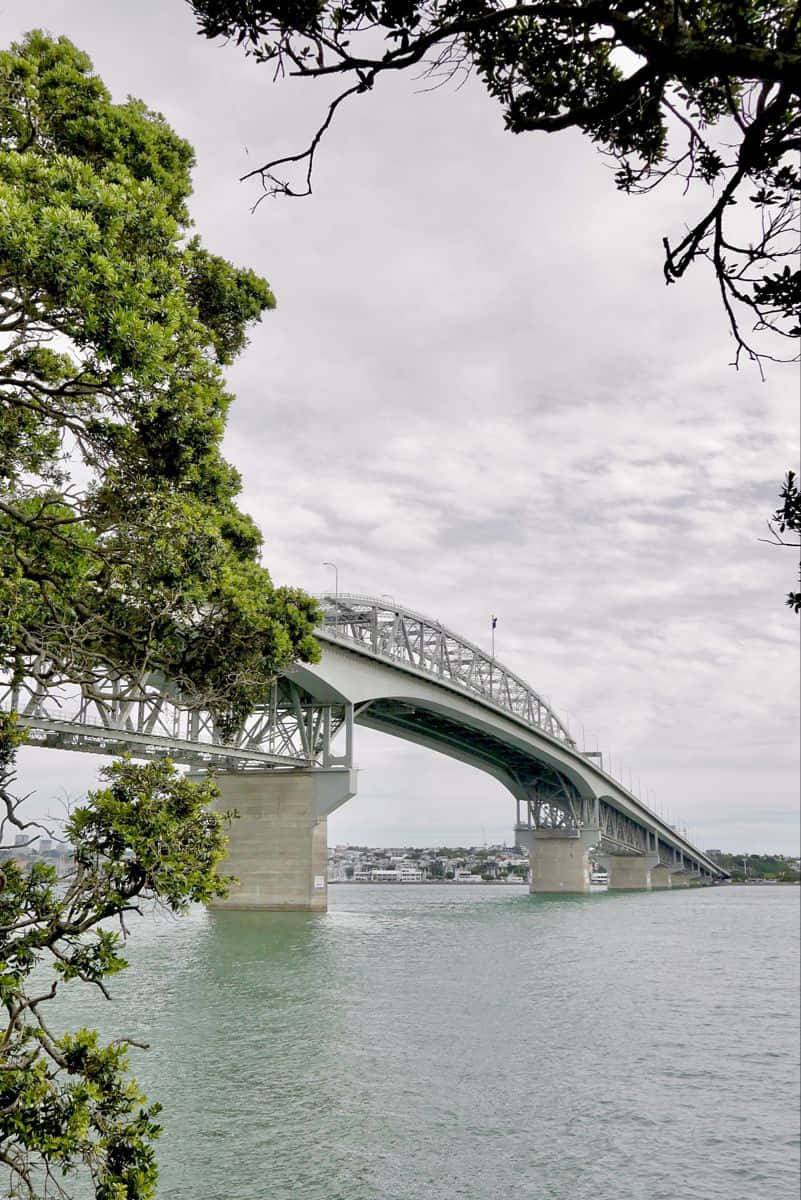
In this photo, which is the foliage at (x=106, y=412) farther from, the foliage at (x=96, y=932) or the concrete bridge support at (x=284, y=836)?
the concrete bridge support at (x=284, y=836)

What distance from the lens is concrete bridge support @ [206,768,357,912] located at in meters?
55.4

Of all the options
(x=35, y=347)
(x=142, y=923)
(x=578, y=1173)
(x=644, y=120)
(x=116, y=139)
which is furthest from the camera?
(x=142, y=923)

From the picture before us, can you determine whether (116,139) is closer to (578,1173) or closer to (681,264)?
(681,264)

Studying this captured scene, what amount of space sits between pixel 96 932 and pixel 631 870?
139m

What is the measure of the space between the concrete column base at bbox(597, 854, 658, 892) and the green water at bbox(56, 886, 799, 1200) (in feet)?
341

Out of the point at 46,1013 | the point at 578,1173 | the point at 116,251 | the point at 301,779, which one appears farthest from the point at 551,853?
the point at 116,251

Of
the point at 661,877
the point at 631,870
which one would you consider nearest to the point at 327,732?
the point at 631,870

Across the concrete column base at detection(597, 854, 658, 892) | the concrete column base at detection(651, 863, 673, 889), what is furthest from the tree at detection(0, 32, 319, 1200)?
the concrete column base at detection(651, 863, 673, 889)

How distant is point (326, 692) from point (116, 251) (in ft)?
163

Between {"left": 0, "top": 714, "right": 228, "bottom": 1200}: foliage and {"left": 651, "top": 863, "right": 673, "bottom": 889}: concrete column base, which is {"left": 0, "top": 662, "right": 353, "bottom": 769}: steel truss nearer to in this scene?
{"left": 0, "top": 714, "right": 228, "bottom": 1200}: foliage

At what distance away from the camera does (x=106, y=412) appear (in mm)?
8977

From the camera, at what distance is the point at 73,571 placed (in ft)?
29.7

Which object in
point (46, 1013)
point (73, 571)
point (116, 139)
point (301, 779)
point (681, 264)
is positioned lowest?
point (46, 1013)

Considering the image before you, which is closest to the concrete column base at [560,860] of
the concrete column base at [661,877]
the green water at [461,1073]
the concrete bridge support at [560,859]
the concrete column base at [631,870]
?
the concrete bridge support at [560,859]
